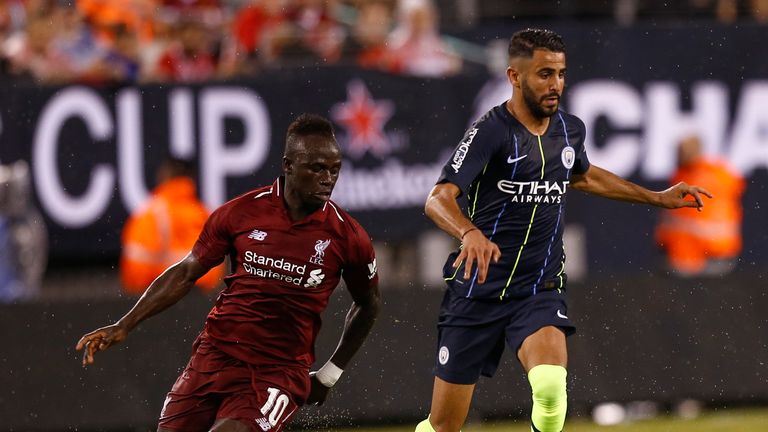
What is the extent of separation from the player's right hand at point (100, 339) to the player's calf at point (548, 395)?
212 cm

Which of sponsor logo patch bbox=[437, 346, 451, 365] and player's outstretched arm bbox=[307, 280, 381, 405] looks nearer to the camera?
player's outstretched arm bbox=[307, 280, 381, 405]

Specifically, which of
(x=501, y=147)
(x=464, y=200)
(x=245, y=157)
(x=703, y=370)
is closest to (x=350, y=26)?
→ (x=245, y=157)

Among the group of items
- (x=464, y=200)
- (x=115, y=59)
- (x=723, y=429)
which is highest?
(x=115, y=59)

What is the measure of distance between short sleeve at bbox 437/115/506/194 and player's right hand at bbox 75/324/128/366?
6.06 feet

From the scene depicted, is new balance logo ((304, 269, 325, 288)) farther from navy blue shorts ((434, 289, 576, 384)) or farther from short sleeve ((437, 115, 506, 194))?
navy blue shorts ((434, 289, 576, 384))

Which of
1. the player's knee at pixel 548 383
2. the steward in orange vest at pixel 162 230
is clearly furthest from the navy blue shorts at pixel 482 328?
the steward in orange vest at pixel 162 230

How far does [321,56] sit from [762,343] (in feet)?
16.0

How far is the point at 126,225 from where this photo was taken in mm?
13180

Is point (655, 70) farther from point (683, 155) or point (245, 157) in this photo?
point (245, 157)

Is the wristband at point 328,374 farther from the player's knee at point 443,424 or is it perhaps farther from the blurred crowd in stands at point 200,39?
the blurred crowd in stands at point 200,39

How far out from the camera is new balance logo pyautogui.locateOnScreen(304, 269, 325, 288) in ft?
24.0

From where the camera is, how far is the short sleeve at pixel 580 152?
26.5 ft

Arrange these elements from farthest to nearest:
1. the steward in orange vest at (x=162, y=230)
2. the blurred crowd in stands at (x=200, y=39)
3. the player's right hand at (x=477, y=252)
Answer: the blurred crowd in stands at (x=200, y=39)
the steward in orange vest at (x=162, y=230)
the player's right hand at (x=477, y=252)

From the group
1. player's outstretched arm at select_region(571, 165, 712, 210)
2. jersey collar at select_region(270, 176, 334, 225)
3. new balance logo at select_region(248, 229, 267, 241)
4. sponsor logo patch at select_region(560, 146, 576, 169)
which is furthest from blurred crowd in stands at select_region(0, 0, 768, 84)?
new balance logo at select_region(248, 229, 267, 241)
